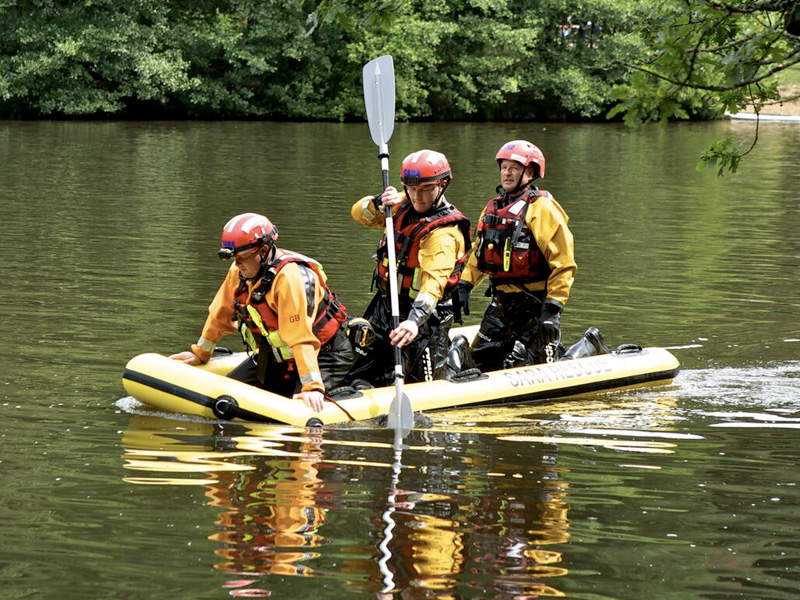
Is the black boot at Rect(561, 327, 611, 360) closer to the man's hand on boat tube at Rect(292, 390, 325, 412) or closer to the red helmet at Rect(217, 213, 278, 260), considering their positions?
the man's hand on boat tube at Rect(292, 390, 325, 412)

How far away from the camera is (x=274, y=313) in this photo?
6.97 metres

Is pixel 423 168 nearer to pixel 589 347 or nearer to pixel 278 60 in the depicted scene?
pixel 589 347

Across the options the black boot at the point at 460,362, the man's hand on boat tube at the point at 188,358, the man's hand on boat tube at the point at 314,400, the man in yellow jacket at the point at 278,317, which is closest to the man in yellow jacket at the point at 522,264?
the black boot at the point at 460,362

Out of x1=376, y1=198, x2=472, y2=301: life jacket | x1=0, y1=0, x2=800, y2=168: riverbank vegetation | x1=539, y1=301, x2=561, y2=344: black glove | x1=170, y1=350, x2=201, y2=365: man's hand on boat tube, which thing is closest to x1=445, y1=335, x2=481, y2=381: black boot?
x1=376, y1=198, x2=472, y2=301: life jacket

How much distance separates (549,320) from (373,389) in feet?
4.47

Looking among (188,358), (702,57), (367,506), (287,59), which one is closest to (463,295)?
(188,358)

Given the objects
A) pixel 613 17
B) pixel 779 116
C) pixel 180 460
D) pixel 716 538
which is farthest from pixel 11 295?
pixel 779 116

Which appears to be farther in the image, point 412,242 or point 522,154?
point 522,154

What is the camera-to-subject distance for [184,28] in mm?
34406

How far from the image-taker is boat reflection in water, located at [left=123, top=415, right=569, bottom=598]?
4.71 meters

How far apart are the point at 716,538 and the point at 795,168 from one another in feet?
69.0

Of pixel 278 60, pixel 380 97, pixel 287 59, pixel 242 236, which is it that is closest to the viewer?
pixel 242 236

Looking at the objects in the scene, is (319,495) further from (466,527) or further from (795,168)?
(795,168)

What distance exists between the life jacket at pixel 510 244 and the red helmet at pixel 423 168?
83cm
